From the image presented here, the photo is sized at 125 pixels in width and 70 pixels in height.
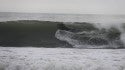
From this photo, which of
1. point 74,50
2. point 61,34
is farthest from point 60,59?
point 61,34

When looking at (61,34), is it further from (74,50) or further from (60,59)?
(60,59)

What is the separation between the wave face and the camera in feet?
4.54

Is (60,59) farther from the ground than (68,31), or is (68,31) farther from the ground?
(68,31)

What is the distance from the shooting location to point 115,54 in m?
1.26

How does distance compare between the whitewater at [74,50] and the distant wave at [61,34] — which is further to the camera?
the distant wave at [61,34]

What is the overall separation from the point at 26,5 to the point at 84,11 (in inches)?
24.0

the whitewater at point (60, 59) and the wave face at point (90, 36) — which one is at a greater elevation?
the wave face at point (90, 36)

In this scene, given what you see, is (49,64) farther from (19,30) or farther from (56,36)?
(19,30)

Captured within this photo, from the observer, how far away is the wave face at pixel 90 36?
138 centimetres

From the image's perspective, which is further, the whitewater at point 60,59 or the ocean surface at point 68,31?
the ocean surface at point 68,31

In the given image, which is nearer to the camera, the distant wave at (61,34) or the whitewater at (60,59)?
the whitewater at (60,59)

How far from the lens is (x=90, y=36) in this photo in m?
1.46

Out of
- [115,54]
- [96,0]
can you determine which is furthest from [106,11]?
[115,54]

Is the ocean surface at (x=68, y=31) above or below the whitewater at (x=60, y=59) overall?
above
